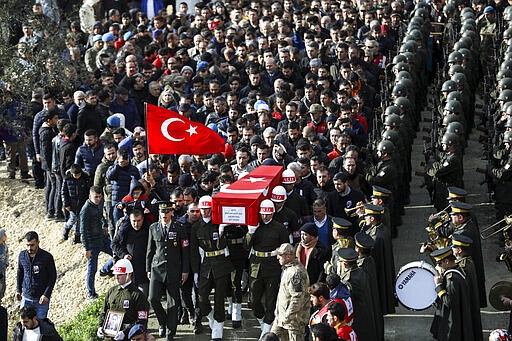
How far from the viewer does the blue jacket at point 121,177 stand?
17062 millimetres

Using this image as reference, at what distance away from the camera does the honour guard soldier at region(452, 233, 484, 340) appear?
13.5 m

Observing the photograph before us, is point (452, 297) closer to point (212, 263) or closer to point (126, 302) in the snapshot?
point (212, 263)

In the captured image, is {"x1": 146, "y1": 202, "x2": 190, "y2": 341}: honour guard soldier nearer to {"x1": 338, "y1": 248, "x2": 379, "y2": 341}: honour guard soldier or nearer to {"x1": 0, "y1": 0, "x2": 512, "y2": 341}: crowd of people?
{"x1": 0, "y1": 0, "x2": 512, "y2": 341}: crowd of people

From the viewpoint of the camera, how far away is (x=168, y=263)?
Result: 49.5 ft

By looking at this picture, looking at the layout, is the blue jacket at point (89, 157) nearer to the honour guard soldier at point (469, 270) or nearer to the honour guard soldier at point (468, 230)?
the honour guard soldier at point (468, 230)

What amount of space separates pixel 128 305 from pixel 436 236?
4180mm

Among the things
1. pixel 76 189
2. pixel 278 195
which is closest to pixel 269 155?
pixel 278 195

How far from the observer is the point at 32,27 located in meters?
23.5

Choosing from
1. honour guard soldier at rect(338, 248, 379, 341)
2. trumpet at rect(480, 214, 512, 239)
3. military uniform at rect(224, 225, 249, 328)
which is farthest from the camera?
trumpet at rect(480, 214, 512, 239)

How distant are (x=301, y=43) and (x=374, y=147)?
226 inches

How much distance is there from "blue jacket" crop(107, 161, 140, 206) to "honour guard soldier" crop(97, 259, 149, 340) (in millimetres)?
3474

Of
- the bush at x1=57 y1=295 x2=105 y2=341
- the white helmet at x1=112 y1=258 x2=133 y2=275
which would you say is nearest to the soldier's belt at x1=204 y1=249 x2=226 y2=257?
the white helmet at x1=112 y1=258 x2=133 y2=275

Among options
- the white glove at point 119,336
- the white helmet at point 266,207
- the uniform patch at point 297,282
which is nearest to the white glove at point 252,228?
the white helmet at point 266,207

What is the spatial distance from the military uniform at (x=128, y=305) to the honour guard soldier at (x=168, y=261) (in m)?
1.35
